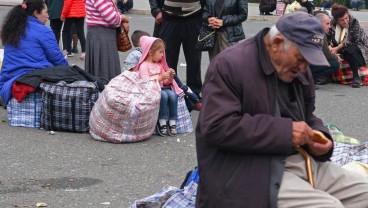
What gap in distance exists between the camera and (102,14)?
825cm

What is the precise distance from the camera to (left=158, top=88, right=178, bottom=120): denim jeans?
7.42 meters

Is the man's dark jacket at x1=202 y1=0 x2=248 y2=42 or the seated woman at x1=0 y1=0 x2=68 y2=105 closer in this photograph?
the seated woman at x1=0 y1=0 x2=68 y2=105

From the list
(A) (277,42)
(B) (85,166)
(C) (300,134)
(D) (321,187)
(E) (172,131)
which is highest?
(A) (277,42)

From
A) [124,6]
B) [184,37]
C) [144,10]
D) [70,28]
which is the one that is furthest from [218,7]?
[144,10]

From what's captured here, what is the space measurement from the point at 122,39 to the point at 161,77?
1.28 meters

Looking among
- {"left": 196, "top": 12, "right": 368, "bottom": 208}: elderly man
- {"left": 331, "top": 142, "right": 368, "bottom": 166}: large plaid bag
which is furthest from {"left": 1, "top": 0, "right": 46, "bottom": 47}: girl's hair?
{"left": 196, "top": 12, "right": 368, "bottom": 208}: elderly man

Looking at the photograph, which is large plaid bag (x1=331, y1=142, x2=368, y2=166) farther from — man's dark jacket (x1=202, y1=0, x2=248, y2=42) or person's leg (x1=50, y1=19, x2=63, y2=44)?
person's leg (x1=50, y1=19, x2=63, y2=44)

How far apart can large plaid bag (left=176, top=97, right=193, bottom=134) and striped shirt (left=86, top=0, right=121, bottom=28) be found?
1300mm

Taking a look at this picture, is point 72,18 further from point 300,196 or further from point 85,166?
point 300,196

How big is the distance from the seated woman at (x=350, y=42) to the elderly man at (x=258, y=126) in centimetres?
711

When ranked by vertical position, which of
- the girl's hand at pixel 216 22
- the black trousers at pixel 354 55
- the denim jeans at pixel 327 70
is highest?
the girl's hand at pixel 216 22

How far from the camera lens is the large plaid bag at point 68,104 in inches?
291

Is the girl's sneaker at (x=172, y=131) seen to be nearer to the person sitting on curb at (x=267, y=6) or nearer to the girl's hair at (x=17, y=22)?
the girl's hair at (x=17, y=22)

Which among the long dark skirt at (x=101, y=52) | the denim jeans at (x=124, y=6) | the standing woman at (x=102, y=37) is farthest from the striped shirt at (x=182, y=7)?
the denim jeans at (x=124, y=6)
